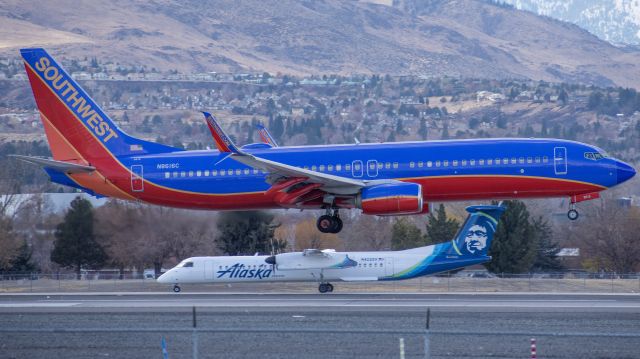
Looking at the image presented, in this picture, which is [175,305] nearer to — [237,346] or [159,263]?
[237,346]

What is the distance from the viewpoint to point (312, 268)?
181 ft

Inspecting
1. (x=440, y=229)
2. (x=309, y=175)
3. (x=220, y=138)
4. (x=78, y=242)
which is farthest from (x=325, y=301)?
(x=440, y=229)

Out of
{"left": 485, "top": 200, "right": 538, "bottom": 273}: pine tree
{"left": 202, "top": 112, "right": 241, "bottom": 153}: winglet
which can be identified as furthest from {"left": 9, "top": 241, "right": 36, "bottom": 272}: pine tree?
{"left": 202, "top": 112, "right": 241, "bottom": 153}: winglet

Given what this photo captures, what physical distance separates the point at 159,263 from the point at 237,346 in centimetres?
4772

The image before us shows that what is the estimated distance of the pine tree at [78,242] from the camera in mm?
74688

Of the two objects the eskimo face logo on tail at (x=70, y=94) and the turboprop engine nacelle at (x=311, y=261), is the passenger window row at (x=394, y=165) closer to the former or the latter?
the eskimo face logo on tail at (x=70, y=94)

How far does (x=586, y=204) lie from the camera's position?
112m

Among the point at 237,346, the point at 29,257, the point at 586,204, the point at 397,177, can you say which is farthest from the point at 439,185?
the point at 586,204

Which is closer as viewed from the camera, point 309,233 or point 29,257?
point 29,257

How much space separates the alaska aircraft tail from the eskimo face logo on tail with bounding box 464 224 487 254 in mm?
15500

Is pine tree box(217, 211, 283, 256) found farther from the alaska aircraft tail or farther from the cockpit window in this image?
the cockpit window

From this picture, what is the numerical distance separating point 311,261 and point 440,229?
35306 mm

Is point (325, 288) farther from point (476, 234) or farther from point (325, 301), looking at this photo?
point (476, 234)

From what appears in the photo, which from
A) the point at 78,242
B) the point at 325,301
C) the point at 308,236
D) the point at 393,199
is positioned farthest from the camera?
the point at 308,236
